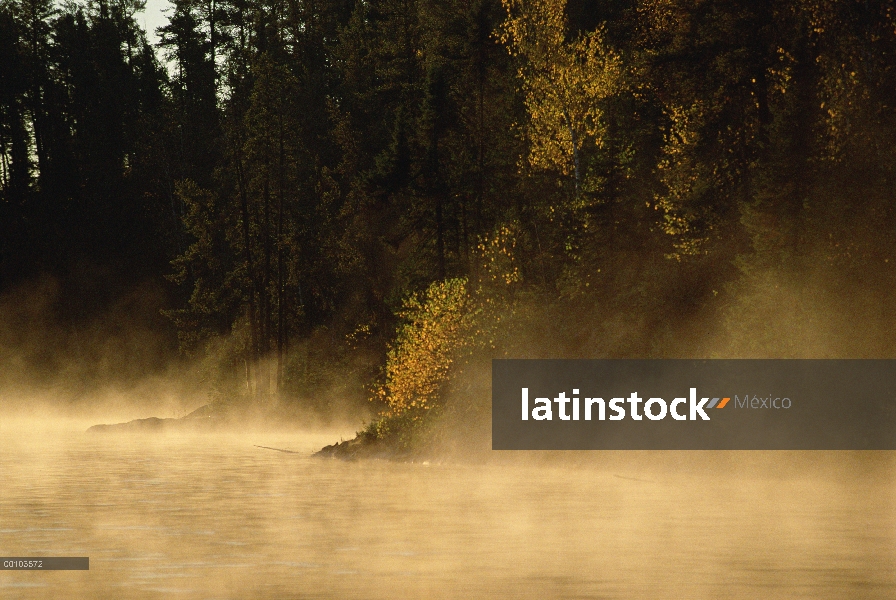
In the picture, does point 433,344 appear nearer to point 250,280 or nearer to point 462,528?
point 462,528

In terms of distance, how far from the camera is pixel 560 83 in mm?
50969

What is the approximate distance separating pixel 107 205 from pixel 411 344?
5889cm

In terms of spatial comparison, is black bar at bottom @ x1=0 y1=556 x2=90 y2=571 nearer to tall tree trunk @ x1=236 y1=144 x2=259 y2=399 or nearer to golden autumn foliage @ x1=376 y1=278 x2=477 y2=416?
golden autumn foliage @ x1=376 y1=278 x2=477 y2=416

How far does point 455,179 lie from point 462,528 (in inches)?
1332

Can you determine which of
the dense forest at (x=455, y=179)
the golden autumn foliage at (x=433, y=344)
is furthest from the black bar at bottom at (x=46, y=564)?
→ the golden autumn foliage at (x=433, y=344)

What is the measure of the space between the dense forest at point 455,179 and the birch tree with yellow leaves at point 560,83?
120 millimetres

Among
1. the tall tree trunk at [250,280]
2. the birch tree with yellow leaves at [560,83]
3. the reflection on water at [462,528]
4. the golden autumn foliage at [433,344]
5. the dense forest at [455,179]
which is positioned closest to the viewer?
the reflection on water at [462,528]

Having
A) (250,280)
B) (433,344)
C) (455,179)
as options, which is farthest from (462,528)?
(250,280)

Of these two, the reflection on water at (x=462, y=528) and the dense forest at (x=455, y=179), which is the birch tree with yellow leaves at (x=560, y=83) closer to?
the dense forest at (x=455, y=179)

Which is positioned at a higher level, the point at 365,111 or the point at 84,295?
the point at 365,111

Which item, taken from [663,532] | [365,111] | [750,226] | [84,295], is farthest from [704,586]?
[84,295]

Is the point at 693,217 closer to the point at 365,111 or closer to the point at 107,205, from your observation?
the point at 365,111

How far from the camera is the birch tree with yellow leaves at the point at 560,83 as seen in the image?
50.7 m

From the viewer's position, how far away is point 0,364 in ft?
321
